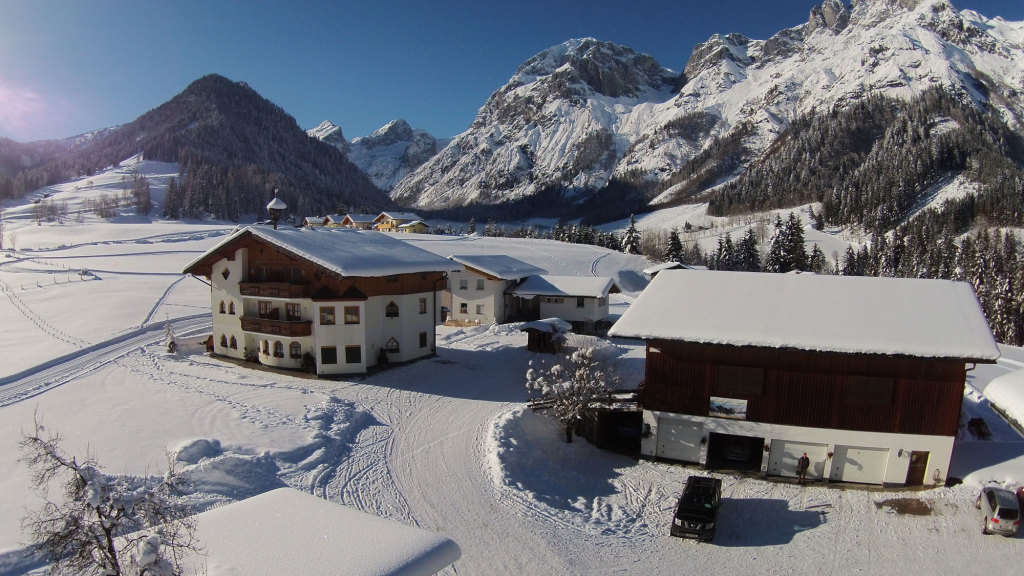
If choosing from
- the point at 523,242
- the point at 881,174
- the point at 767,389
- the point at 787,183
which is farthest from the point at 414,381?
the point at 787,183

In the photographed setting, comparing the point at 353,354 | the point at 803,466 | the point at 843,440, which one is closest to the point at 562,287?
the point at 353,354

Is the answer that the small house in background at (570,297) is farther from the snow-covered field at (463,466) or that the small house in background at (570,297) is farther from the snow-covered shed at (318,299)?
the snow-covered shed at (318,299)

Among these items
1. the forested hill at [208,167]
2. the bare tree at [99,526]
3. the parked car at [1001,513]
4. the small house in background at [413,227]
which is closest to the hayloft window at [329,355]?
the bare tree at [99,526]

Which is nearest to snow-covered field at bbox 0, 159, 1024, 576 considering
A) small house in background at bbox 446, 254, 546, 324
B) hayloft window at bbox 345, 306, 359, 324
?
hayloft window at bbox 345, 306, 359, 324

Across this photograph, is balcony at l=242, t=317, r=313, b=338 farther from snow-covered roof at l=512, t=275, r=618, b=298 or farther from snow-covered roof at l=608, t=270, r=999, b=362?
snow-covered roof at l=512, t=275, r=618, b=298

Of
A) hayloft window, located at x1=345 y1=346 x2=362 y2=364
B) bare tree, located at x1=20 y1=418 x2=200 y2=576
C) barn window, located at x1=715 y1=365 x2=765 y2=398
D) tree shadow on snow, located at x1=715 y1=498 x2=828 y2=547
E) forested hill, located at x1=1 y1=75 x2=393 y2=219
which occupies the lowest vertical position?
tree shadow on snow, located at x1=715 y1=498 x2=828 y2=547

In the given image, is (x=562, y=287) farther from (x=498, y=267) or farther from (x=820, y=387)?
(x=820, y=387)
